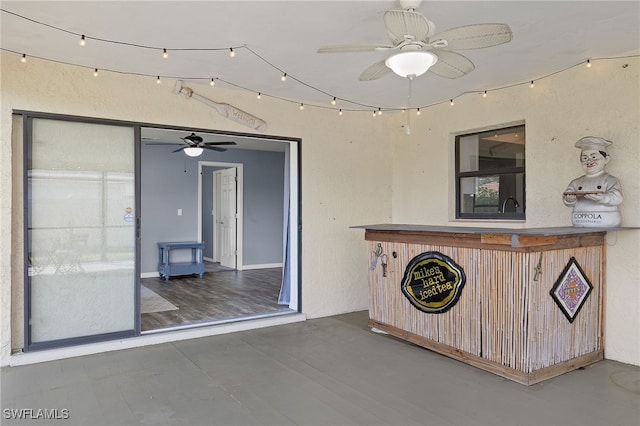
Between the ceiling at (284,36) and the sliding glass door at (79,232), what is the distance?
0.67m

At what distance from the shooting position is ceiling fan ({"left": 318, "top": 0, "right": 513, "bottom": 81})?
2.24 m

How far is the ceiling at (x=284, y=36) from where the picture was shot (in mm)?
2768

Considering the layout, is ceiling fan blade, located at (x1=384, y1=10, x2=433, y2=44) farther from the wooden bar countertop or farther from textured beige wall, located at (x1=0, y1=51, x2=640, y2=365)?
textured beige wall, located at (x1=0, y1=51, x2=640, y2=365)

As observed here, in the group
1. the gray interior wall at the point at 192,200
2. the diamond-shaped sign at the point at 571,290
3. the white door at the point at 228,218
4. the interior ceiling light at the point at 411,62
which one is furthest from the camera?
the white door at the point at 228,218

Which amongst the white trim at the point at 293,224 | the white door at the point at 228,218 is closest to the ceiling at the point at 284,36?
the white trim at the point at 293,224

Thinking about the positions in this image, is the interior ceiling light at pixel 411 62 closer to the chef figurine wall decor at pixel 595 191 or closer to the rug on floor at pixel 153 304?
the chef figurine wall decor at pixel 595 191

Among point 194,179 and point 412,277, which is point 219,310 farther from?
point 194,179

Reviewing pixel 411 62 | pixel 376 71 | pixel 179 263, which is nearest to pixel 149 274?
pixel 179 263

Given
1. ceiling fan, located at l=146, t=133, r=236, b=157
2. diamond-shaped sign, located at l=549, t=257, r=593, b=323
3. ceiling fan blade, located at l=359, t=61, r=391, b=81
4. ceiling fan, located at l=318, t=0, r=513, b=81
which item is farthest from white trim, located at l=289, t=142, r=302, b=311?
diamond-shaped sign, located at l=549, t=257, r=593, b=323

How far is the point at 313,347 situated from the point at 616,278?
266 cm

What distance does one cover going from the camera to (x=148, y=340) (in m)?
4.13

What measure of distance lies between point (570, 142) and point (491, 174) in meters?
0.98

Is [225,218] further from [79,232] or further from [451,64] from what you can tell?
[451,64]

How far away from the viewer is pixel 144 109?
13.6ft
